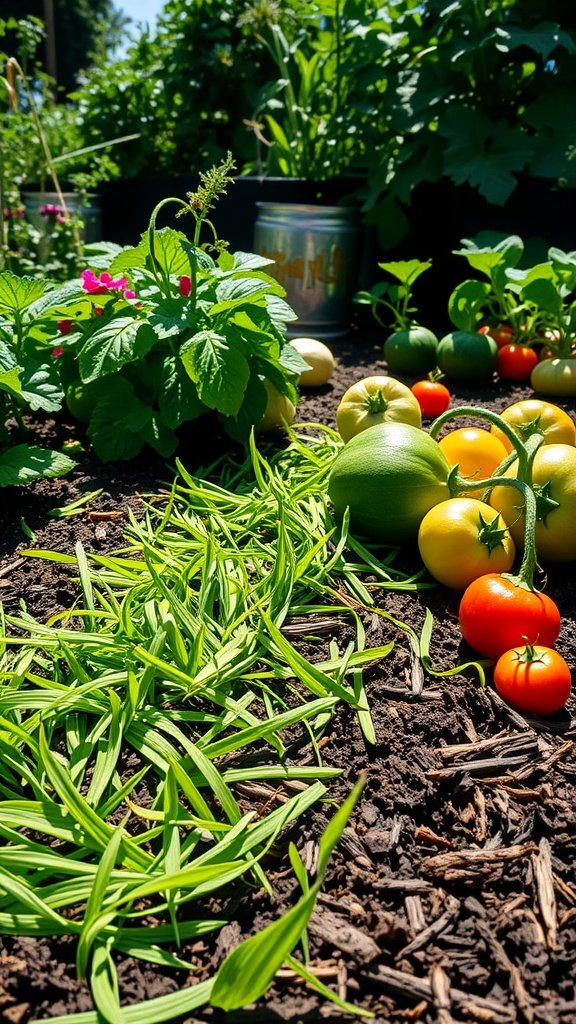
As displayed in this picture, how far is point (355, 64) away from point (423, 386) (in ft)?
9.36

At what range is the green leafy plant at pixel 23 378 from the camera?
2.20 metres

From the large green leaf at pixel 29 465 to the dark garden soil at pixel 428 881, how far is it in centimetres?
48

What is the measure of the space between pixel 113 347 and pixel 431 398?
1.38m

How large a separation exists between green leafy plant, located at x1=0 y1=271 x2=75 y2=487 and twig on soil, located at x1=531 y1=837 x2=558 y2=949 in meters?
1.62

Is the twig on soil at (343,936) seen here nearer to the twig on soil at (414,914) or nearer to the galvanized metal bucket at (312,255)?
the twig on soil at (414,914)

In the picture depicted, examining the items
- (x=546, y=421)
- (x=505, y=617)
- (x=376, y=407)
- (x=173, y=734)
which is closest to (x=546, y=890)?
(x=505, y=617)

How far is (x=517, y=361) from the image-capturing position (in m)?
3.69

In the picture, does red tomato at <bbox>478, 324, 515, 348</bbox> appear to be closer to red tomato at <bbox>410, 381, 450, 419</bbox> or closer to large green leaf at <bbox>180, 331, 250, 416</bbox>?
red tomato at <bbox>410, 381, 450, 419</bbox>

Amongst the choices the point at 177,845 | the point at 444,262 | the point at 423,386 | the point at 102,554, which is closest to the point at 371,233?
the point at 444,262

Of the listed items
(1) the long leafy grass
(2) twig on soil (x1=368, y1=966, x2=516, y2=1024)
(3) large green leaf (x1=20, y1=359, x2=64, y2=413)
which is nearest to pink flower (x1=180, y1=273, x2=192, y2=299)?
(3) large green leaf (x1=20, y1=359, x2=64, y2=413)

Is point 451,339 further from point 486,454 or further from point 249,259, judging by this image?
point 486,454

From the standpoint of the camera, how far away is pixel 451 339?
11.8 ft

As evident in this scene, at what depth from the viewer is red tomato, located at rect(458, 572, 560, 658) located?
5.26ft

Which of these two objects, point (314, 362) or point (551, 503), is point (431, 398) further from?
point (551, 503)
